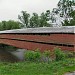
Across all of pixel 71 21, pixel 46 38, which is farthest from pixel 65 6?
pixel 46 38

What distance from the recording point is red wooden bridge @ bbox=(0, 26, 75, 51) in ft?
76.2

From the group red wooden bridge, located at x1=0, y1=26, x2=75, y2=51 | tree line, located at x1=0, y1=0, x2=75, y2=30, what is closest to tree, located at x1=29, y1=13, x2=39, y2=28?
tree line, located at x1=0, y1=0, x2=75, y2=30

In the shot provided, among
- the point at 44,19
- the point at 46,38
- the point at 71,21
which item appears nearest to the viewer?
the point at 46,38

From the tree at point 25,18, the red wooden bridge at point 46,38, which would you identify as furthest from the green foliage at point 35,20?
the red wooden bridge at point 46,38

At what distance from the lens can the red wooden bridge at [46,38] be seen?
23219 millimetres

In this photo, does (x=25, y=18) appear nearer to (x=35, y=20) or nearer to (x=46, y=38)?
(x=35, y=20)

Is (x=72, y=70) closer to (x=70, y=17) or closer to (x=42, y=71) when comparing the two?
(x=42, y=71)

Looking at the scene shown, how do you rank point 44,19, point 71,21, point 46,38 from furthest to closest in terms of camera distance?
point 44,19
point 71,21
point 46,38

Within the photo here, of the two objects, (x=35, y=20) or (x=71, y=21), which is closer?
(x=71, y=21)

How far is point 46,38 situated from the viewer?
27219mm

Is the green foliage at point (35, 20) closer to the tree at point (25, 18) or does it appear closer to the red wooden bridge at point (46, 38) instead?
the tree at point (25, 18)

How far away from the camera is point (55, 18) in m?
68.3

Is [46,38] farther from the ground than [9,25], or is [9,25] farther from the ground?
[46,38]

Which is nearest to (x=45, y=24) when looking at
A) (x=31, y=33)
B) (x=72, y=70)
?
(x=31, y=33)
